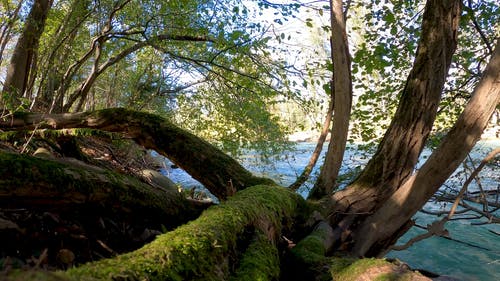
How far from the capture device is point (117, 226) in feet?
8.45

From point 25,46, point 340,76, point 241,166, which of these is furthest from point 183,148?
point 25,46

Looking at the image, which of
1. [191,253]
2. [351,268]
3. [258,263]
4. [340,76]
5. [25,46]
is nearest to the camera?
[191,253]

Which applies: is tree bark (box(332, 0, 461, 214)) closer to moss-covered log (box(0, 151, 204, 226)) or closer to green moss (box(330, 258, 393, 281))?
green moss (box(330, 258, 393, 281))

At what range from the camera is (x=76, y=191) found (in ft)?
7.57

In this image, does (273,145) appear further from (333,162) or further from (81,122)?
(81,122)

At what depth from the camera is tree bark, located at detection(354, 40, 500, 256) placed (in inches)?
125

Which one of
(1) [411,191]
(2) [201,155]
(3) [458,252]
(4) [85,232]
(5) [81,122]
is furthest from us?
(3) [458,252]

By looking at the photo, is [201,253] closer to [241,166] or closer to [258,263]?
[258,263]

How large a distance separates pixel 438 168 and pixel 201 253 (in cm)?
284

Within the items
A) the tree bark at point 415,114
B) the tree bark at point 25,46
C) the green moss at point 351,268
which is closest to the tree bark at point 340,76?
the tree bark at point 415,114

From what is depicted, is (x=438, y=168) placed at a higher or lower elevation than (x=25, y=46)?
lower

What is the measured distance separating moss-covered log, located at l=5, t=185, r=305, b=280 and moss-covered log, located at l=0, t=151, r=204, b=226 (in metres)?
0.65

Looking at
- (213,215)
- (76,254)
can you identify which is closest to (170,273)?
(213,215)

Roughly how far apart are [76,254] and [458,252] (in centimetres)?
1023
